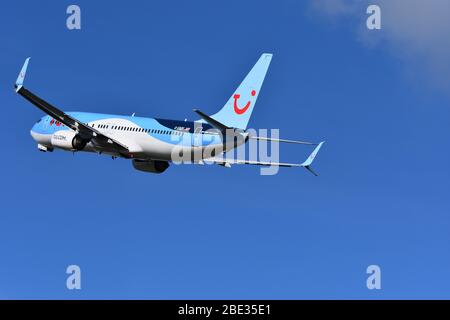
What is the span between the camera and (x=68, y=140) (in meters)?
88.0

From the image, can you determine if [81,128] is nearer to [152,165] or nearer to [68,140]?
[68,140]

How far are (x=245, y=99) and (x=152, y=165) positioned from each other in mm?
12739

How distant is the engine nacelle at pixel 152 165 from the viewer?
91.5 meters

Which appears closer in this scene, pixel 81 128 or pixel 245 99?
pixel 245 99

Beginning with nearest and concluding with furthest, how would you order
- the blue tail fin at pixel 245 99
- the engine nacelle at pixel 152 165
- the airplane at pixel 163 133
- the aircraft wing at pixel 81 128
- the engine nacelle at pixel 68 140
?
the airplane at pixel 163 133, the blue tail fin at pixel 245 99, the aircraft wing at pixel 81 128, the engine nacelle at pixel 68 140, the engine nacelle at pixel 152 165

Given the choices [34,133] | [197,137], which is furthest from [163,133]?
[34,133]

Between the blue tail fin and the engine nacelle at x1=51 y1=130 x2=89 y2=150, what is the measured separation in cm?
1313

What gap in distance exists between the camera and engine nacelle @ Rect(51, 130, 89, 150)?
87.7 meters

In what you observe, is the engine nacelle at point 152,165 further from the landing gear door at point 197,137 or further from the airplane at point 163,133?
the landing gear door at point 197,137

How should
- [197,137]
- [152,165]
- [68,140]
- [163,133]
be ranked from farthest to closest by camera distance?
[152,165]
[68,140]
[163,133]
[197,137]

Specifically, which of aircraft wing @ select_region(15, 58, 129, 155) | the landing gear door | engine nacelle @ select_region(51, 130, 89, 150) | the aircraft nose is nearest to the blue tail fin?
the landing gear door

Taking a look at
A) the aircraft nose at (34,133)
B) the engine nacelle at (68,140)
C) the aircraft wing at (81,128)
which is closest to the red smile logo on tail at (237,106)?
the aircraft wing at (81,128)

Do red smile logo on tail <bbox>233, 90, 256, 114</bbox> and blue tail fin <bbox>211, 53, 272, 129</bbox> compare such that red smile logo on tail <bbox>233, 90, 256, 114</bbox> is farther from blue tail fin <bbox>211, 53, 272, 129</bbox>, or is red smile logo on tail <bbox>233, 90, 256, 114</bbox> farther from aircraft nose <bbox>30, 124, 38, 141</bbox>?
aircraft nose <bbox>30, 124, 38, 141</bbox>

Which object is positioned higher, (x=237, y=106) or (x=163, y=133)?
(x=237, y=106)
